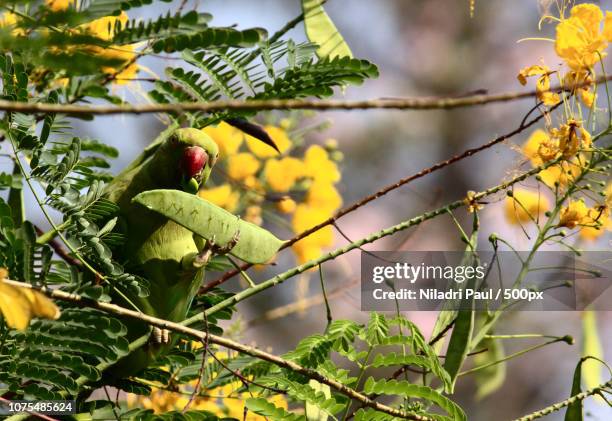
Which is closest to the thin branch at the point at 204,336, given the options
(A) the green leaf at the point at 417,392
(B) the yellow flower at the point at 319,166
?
(A) the green leaf at the point at 417,392

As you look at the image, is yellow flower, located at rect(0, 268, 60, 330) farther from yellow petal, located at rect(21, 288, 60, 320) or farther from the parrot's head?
the parrot's head

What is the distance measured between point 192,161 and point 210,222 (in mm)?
125

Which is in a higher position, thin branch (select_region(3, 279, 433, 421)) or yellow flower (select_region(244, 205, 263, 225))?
yellow flower (select_region(244, 205, 263, 225))

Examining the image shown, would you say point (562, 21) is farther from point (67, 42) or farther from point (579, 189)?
point (67, 42)

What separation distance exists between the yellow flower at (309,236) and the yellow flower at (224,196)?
82mm

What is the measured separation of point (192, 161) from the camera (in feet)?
2.40

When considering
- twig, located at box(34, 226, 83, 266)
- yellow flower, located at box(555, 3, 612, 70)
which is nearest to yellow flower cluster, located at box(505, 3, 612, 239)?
yellow flower, located at box(555, 3, 612, 70)

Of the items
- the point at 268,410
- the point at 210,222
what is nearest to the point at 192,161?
the point at 210,222

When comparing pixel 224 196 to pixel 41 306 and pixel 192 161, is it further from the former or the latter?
pixel 41 306

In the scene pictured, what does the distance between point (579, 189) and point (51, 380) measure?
0.45 m

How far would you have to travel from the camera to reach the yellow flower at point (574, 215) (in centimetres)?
71

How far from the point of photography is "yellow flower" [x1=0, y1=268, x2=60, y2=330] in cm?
39

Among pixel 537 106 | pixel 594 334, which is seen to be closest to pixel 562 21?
pixel 537 106

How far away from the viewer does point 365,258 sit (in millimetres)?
778
